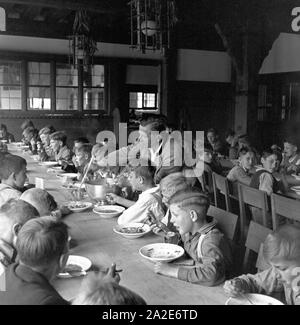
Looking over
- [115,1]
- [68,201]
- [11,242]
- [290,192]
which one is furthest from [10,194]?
[115,1]

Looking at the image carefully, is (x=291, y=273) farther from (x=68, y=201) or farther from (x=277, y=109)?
(x=277, y=109)

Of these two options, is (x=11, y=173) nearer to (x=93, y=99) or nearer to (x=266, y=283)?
(x=266, y=283)

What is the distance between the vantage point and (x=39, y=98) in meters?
9.09

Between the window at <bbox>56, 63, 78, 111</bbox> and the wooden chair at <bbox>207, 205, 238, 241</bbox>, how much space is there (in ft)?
23.9

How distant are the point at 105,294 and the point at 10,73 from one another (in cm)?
844

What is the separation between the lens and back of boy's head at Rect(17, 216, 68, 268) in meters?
1.49

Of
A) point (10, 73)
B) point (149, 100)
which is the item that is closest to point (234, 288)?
point (10, 73)

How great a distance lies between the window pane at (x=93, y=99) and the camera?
9.46 m

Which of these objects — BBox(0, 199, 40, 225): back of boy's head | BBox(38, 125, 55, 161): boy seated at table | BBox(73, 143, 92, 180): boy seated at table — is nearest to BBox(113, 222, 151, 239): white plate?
BBox(0, 199, 40, 225): back of boy's head

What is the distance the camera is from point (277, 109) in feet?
30.2

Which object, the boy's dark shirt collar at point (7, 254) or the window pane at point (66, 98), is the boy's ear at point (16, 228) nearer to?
the boy's dark shirt collar at point (7, 254)

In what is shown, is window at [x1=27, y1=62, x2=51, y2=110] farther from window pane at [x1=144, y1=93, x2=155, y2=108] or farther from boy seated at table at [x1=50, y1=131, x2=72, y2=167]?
boy seated at table at [x1=50, y1=131, x2=72, y2=167]

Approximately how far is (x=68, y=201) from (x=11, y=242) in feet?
4.56

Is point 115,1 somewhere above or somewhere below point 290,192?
above
